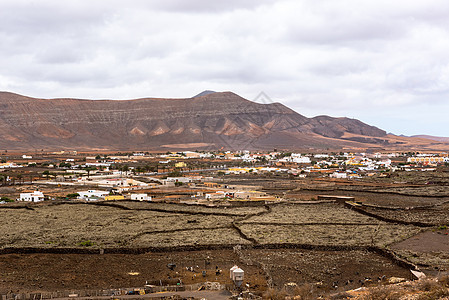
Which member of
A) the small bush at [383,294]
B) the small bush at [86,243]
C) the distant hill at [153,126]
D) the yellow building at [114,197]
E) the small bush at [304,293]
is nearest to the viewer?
the small bush at [383,294]

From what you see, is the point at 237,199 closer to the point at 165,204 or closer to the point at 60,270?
the point at 165,204

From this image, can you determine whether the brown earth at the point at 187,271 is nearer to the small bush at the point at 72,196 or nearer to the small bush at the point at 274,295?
the small bush at the point at 274,295

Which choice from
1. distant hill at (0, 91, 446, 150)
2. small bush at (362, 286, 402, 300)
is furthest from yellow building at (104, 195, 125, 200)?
distant hill at (0, 91, 446, 150)

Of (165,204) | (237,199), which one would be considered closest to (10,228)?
(165,204)

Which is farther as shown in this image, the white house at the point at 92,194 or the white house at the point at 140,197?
the white house at the point at 92,194

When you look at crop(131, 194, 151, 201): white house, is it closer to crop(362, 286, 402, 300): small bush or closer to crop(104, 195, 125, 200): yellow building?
crop(104, 195, 125, 200): yellow building

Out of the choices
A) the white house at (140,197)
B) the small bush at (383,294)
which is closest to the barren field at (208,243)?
the small bush at (383,294)

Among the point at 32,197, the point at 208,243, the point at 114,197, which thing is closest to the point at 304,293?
the point at 208,243

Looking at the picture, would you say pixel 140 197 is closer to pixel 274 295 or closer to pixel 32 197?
pixel 32 197
